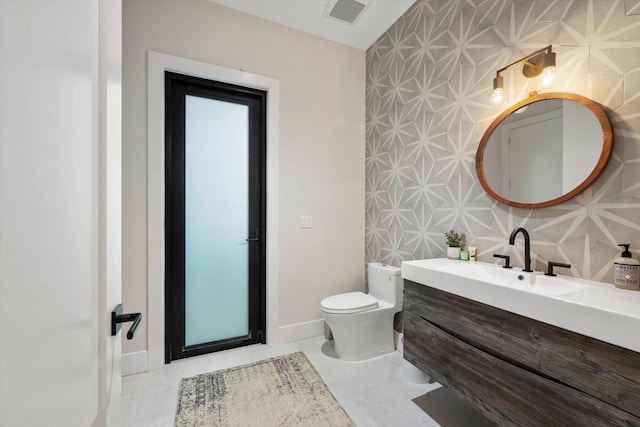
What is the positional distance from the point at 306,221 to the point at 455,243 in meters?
1.28

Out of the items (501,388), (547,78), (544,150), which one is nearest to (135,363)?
(501,388)

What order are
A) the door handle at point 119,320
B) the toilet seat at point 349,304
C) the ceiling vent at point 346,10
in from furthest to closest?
the ceiling vent at point 346,10 → the toilet seat at point 349,304 → the door handle at point 119,320

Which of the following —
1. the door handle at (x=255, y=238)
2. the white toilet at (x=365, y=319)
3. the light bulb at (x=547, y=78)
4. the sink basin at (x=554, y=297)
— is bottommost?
the white toilet at (x=365, y=319)

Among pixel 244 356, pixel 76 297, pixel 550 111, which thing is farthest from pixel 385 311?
pixel 76 297

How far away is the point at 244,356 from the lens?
2215mm

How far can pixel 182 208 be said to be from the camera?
218 cm

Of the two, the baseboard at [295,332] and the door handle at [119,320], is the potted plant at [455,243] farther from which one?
the door handle at [119,320]

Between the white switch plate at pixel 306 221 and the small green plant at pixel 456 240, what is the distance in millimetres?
1212

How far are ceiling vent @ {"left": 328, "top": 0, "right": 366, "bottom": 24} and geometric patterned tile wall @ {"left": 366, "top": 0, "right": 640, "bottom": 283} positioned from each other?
0.38 m

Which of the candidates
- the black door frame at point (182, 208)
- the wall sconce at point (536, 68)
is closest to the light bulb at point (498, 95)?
the wall sconce at point (536, 68)

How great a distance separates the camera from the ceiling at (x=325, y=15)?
2191mm

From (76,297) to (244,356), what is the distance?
2.07 metres

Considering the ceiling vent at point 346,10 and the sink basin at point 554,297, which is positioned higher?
the ceiling vent at point 346,10

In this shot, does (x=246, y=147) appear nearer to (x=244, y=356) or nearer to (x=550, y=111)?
(x=244, y=356)
